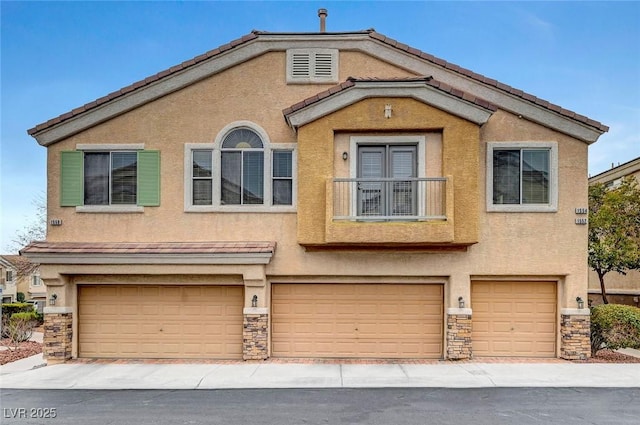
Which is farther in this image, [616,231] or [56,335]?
[616,231]

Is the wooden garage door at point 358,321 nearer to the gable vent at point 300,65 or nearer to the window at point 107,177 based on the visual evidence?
the window at point 107,177

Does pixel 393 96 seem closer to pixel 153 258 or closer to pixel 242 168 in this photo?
pixel 242 168

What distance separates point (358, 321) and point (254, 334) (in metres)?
2.67

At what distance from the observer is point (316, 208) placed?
1194 centimetres

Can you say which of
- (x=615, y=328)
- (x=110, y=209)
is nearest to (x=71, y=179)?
(x=110, y=209)

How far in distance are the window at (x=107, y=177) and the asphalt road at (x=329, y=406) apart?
487 cm

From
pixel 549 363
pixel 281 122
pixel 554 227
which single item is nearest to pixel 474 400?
pixel 549 363

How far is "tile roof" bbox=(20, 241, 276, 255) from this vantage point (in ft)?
39.2

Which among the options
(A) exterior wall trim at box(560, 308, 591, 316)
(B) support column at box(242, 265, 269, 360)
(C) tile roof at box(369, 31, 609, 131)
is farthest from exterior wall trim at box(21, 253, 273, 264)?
(A) exterior wall trim at box(560, 308, 591, 316)

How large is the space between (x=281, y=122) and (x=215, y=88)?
198cm

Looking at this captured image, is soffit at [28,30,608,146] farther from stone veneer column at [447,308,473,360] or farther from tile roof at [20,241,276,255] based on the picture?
stone veneer column at [447,308,473,360]

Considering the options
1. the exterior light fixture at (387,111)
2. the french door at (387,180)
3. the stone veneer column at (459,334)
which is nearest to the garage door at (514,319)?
the stone veneer column at (459,334)

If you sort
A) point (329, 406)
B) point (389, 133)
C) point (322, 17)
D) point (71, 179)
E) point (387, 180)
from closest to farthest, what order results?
point (329, 406), point (387, 180), point (389, 133), point (71, 179), point (322, 17)

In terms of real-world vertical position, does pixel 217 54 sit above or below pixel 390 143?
above
